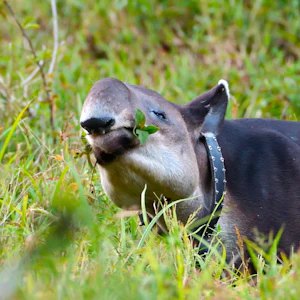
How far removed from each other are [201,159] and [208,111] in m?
0.31

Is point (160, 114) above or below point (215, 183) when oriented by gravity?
above

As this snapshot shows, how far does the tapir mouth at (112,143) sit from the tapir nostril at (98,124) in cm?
1

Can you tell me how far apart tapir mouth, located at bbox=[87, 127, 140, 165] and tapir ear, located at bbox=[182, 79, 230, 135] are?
2.24 ft

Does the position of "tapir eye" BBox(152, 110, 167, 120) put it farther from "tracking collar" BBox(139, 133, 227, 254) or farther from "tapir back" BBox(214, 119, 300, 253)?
"tapir back" BBox(214, 119, 300, 253)

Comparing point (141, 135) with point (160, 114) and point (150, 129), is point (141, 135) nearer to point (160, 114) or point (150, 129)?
point (150, 129)

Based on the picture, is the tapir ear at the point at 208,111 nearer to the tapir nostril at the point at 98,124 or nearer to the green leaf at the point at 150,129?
the green leaf at the point at 150,129

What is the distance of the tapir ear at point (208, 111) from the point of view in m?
3.75

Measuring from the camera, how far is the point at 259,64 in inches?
278

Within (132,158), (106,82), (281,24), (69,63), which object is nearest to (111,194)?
(132,158)

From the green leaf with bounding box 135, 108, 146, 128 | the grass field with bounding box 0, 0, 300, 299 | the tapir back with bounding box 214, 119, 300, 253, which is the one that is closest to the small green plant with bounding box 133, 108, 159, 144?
the green leaf with bounding box 135, 108, 146, 128

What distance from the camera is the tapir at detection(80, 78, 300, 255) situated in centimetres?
308

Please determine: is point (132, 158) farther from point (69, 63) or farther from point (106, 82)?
point (69, 63)

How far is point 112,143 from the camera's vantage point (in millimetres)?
3016

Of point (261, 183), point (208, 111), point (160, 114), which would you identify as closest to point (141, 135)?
point (160, 114)
